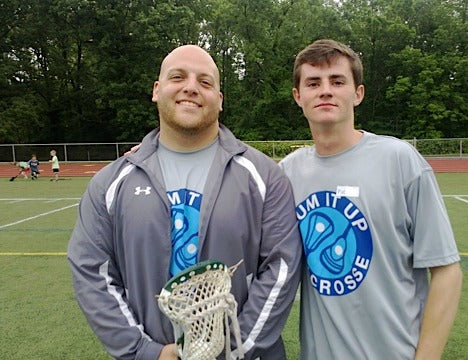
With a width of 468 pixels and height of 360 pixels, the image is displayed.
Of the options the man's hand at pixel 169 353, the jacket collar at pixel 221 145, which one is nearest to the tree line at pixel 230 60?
the jacket collar at pixel 221 145

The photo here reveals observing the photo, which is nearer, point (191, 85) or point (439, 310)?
point (439, 310)

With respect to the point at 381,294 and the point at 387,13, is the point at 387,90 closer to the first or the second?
the point at 387,13

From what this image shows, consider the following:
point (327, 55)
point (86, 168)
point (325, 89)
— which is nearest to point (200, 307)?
point (325, 89)

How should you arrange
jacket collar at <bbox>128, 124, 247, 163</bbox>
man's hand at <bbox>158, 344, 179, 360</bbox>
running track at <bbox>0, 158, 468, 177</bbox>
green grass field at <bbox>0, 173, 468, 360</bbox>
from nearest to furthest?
man's hand at <bbox>158, 344, 179, 360</bbox> < jacket collar at <bbox>128, 124, 247, 163</bbox> < green grass field at <bbox>0, 173, 468, 360</bbox> < running track at <bbox>0, 158, 468, 177</bbox>

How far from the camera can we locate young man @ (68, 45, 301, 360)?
1727 millimetres

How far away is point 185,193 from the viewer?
1830 mm

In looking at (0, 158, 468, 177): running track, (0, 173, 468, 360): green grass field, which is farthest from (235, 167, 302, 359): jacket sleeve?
(0, 158, 468, 177): running track

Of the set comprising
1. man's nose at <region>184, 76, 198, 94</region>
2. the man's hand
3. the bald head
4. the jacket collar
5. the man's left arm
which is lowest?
the man's hand

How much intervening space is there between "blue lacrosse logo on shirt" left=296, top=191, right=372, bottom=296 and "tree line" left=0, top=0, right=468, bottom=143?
28406 millimetres

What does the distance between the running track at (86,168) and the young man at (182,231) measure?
1796 centimetres

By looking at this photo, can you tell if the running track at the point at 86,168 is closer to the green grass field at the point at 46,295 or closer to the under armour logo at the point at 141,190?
the green grass field at the point at 46,295

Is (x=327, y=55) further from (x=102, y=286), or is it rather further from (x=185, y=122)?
(x=102, y=286)

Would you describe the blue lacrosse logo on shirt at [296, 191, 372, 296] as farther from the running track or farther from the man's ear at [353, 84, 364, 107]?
the running track

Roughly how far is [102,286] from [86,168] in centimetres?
2238
